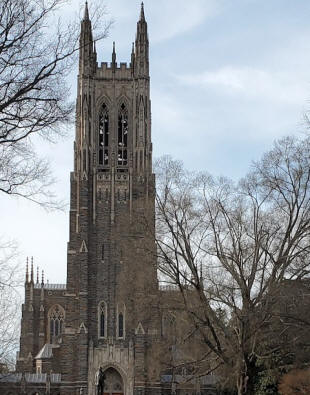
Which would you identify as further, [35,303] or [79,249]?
[35,303]

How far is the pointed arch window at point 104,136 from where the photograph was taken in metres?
56.7

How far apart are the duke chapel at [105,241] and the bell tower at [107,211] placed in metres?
0.07

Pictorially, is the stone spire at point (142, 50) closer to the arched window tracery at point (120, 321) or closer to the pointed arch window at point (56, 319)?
the arched window tracery at point (120, 321)

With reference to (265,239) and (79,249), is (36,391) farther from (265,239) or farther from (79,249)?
(265,239)

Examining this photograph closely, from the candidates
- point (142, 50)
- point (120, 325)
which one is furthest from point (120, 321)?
→ point (142, 50)

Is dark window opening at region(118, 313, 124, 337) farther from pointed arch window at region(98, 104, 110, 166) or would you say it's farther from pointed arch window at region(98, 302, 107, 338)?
pointed arch window at region(98, 104, 110, 166)

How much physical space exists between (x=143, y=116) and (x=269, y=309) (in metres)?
32.4

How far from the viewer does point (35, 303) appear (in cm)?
6669

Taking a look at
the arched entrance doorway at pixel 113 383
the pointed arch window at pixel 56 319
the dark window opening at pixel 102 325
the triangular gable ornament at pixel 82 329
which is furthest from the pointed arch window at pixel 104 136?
the pointed arch window at pixel 56 319

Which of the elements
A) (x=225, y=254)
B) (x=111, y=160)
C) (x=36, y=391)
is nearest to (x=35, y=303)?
(x=36, y=391)

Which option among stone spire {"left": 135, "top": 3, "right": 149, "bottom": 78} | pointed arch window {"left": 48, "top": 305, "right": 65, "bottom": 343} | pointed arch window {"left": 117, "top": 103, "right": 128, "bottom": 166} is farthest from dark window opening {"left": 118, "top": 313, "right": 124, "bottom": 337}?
stone spire {"left": 135, "top": 3, "right": 149, "bottom": 78}

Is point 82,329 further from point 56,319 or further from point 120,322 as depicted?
point 56,319

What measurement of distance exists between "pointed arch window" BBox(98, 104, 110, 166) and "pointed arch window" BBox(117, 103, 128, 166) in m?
0.89

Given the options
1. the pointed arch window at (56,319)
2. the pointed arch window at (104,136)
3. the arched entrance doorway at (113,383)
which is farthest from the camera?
the pointed arch window at (56,319)
